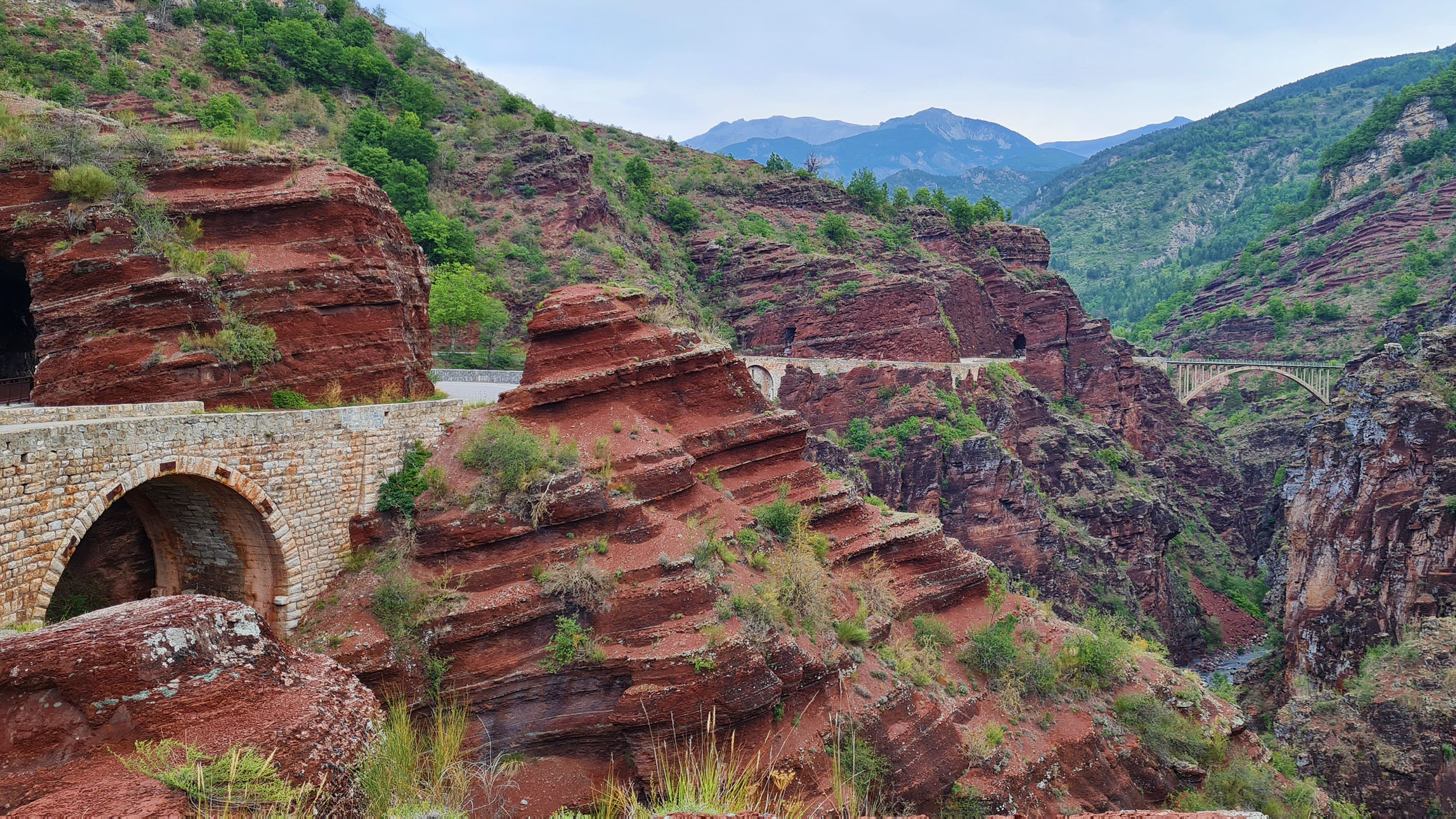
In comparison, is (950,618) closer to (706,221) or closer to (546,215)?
(546,215)

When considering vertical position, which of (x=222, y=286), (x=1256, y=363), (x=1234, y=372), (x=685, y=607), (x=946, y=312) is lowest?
(x=1234, y=372)

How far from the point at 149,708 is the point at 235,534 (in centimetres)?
676

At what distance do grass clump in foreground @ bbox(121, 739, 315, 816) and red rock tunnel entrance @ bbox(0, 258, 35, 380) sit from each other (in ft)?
42.0

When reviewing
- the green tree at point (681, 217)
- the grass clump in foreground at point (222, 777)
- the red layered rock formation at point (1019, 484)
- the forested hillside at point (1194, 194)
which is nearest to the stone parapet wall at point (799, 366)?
the red layered rock formation at point (1019, 484)

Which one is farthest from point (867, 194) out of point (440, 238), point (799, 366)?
point (440, 238)

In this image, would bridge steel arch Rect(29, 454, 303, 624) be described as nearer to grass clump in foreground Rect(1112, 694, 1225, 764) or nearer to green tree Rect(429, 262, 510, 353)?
grass clump in foreground Rect(1112, 694, 1225, 764)

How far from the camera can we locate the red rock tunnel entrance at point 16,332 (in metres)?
15.3

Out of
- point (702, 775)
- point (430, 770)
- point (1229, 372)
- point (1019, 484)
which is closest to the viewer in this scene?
point (430, 770)

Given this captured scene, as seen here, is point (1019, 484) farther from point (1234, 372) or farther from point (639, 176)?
point (1234, 372)

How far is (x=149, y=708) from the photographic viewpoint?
22.5 ft

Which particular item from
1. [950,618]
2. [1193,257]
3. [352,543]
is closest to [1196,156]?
[1193,257]

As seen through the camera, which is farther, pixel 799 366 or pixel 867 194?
pixel 867 194

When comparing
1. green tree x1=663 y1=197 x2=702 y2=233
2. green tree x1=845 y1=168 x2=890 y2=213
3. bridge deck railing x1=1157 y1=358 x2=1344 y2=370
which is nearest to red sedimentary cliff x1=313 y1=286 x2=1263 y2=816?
green tree x1=663 y1=197 x2=702 y2=233

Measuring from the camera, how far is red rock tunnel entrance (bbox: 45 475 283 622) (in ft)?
40.1
